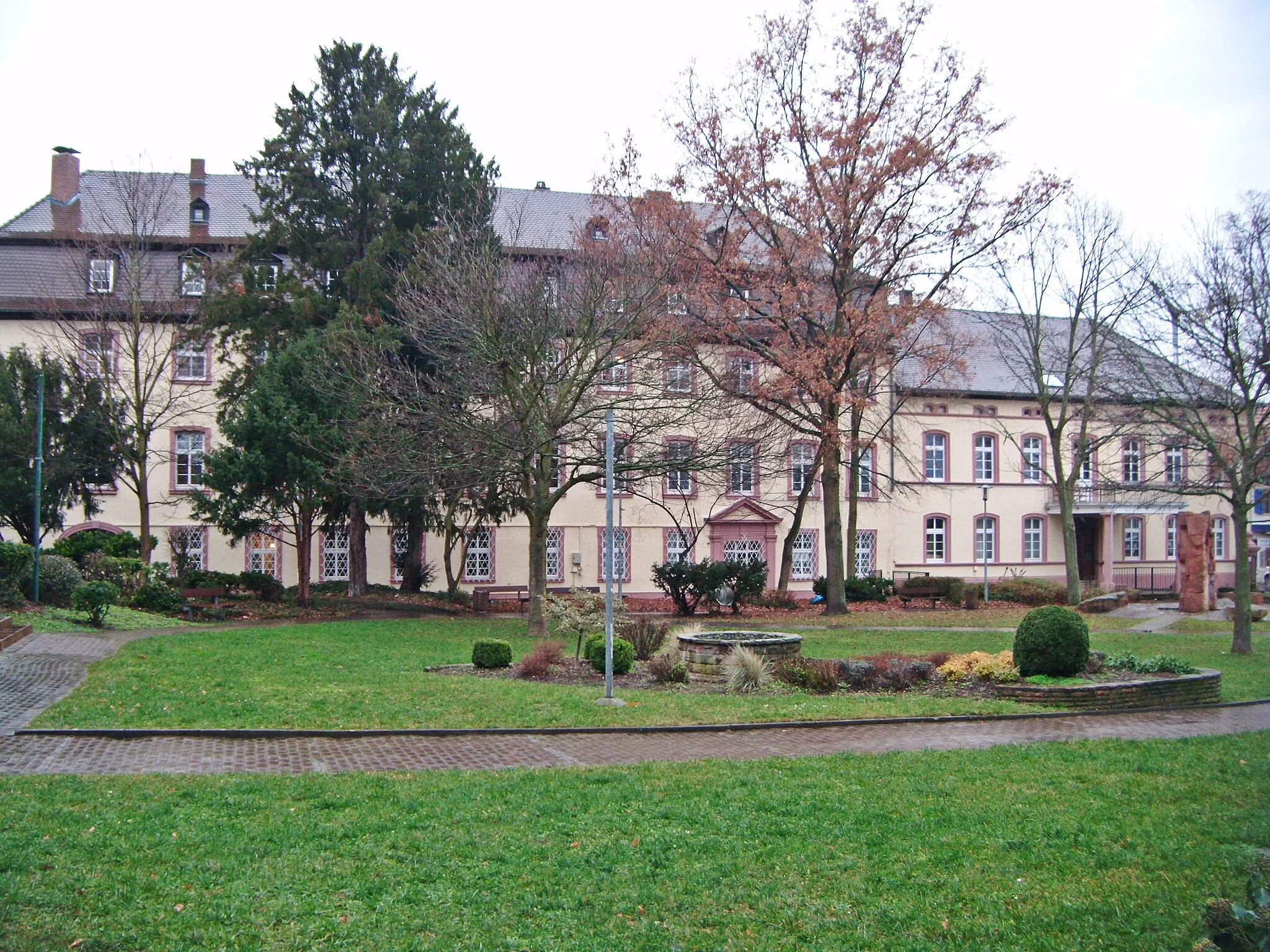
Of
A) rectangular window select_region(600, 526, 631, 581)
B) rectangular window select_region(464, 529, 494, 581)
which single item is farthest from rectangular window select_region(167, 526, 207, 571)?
rectangular window select_region(600, 526, 631, 581)

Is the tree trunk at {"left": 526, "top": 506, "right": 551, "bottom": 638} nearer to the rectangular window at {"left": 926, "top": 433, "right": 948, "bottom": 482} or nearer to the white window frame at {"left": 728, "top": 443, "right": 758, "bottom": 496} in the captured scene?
the white window frame at {"left": 728, "top": 443, "right": 758, "bottom": 496}

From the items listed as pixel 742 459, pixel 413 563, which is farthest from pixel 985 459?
pixel 413 563

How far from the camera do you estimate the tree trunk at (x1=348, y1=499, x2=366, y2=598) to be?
29.8 m

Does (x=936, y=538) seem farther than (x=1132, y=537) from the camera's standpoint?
No

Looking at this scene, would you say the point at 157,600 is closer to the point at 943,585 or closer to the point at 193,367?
the point at 193,367

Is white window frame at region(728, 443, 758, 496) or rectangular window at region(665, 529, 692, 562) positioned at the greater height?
white window frame at region(728, 443, 758, 496)

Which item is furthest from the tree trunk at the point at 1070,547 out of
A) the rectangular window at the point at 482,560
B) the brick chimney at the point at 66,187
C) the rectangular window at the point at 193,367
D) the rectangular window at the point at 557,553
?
the brick chimney at the point at 66,187

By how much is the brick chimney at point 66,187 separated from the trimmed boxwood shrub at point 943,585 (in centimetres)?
2921

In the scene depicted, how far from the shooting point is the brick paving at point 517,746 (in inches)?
330

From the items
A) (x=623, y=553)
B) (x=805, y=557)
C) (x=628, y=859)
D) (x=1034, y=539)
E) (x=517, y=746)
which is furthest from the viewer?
(x=1034, y=539)

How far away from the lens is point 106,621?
20.8 m

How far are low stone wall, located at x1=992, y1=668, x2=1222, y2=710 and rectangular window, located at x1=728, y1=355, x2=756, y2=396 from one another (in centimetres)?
1333

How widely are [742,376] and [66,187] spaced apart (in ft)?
79.9

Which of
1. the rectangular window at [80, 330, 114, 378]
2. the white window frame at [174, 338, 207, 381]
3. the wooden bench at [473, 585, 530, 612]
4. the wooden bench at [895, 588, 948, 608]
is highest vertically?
the white window frame at [174, 338, 207, 381]
